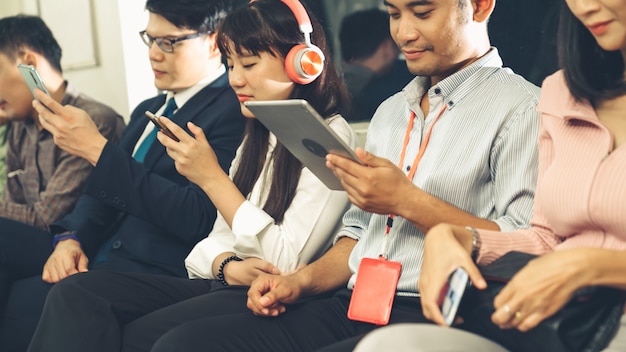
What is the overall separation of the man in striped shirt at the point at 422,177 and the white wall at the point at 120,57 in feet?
6.69

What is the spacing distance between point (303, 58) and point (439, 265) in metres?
0.92

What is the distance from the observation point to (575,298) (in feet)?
4.28

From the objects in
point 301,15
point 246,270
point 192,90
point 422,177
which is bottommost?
point 246,270

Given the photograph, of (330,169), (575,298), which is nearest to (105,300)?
(330,169)

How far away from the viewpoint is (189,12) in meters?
2.81

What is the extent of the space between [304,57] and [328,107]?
198mm

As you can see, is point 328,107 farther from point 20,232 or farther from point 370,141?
point 20,232

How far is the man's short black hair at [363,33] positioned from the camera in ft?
9.74

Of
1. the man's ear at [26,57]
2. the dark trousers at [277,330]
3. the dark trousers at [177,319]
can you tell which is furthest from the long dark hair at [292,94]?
the man's ear at [26,57]

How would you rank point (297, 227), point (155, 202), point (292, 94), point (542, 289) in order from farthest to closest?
point (155, 202), point (292, 94), point (297, 227), point (542, 289)

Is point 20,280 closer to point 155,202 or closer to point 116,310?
point 155,202

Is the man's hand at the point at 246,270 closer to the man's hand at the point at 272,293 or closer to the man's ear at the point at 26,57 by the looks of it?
the man's hand at the point at 272,293

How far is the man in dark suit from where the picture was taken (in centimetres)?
252

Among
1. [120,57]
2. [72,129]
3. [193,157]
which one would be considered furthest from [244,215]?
[120,57]
